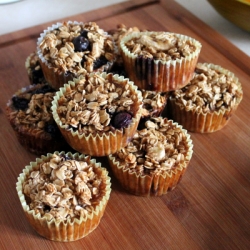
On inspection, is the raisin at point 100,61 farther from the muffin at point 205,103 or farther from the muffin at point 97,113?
the muffin at point 205,103

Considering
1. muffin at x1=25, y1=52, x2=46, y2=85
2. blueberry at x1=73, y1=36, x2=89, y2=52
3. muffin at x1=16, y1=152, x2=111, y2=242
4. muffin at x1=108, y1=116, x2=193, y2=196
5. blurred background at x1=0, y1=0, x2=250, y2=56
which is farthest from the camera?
blurred background at x1=0, y1=0, x2=250, y2=56

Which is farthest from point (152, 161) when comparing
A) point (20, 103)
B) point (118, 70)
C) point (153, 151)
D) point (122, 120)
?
point (20, 103)

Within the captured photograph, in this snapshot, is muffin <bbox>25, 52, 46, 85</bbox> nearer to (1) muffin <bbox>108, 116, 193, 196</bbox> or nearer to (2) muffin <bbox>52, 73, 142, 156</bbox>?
(2) muffin <bbox>52, 73, 142, 156</bbox>

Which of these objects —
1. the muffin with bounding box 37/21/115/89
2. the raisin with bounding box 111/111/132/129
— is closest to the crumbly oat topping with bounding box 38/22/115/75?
the muffin with bounding box 37/21/115/89

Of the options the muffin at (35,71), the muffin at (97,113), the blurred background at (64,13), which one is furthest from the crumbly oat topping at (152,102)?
the blurred background at (64,13)

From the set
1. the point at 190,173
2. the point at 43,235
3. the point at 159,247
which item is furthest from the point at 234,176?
the point at 43,235

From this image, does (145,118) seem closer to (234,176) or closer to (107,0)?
(234,176)
